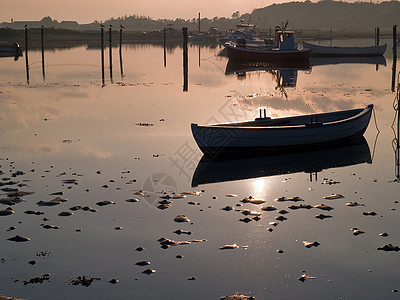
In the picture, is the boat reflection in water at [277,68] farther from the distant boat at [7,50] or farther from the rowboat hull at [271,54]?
the distant boat at [7,50]

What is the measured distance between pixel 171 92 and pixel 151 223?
2549 cm

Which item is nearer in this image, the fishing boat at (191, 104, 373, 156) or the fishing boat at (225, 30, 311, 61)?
the fishing boat at (191, 104, 373, 156)

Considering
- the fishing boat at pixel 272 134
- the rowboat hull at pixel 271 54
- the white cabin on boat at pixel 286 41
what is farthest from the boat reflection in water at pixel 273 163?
the white cabin on boat at pixel 286 41

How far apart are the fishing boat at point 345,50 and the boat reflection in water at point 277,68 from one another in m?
10.0

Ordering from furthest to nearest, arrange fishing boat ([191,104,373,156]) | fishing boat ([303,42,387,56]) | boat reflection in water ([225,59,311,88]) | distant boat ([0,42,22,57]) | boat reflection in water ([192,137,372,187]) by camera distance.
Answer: distant boat ([0,42,22,57]) < fishing boat ([303,42,387,56]) < boat reflection in water ([225,59,311,88]) < fishing boat ([191,104,373,156]) < boat reflection in water ([192,137,372,187])

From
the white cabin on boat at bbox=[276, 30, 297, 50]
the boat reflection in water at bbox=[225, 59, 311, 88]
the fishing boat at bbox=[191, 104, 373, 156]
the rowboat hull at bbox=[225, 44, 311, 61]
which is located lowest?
the fishing boat at bbox=[191, 104, 373, 156]

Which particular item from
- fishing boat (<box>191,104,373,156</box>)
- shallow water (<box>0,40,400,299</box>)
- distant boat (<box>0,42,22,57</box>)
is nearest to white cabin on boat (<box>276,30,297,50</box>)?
distant boat (<box>0,42,22,57</box>)

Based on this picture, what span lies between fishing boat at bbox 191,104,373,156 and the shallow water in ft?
1.60

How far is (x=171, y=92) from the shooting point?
126 ft

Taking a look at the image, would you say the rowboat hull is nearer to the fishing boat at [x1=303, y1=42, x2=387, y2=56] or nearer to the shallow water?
the fishing boat at [x1=303, y1=42, x2=387, y2=56]

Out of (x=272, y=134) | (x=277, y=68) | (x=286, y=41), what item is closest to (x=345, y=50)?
(x=286, y=41)

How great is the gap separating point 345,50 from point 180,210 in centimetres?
6583

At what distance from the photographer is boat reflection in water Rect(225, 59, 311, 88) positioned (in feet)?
160

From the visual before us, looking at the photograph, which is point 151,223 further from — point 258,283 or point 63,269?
point 258,283
